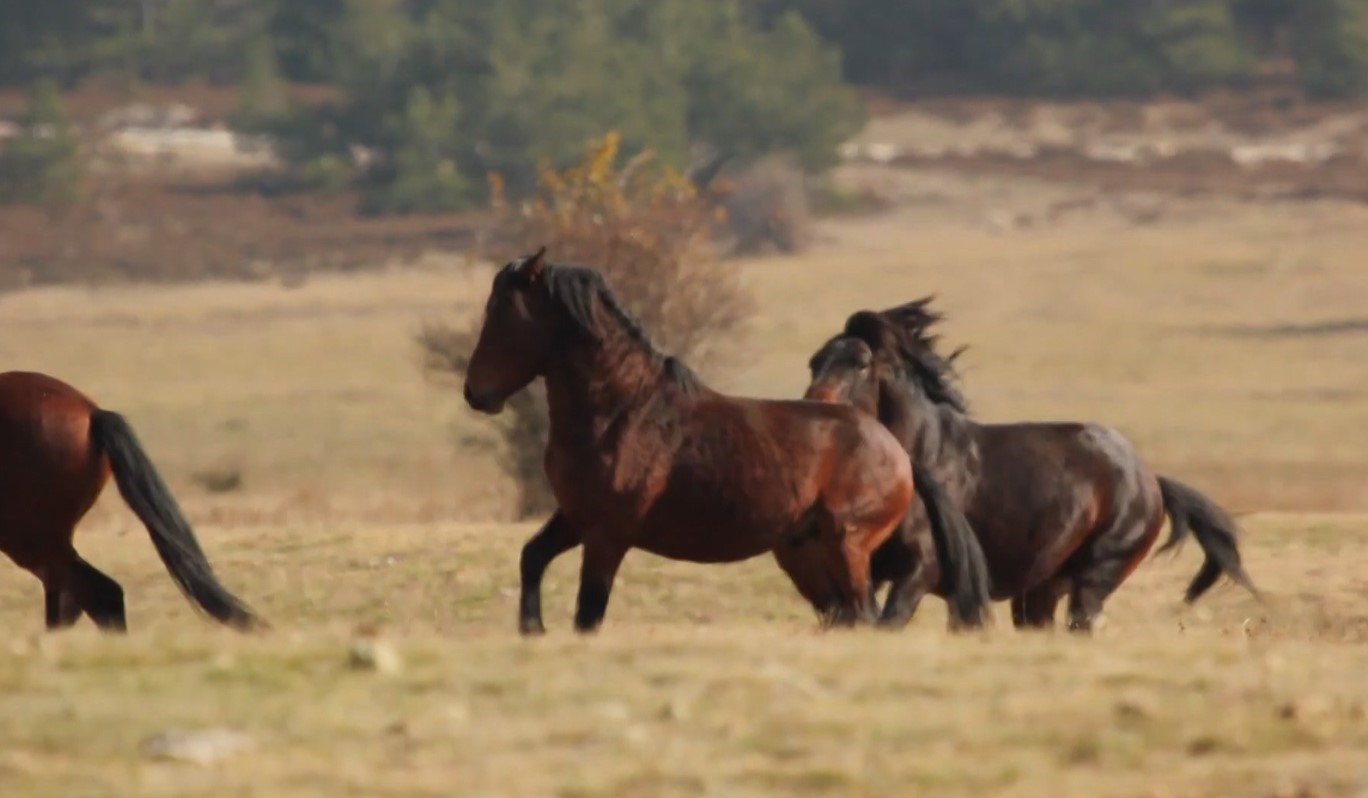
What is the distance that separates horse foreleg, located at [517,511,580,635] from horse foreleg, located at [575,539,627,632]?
0.74ft

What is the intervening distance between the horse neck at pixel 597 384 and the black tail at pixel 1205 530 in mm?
3384

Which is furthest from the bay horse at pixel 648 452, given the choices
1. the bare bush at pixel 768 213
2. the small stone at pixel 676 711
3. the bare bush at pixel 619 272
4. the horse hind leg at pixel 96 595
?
the bare bush at pixel 768 213

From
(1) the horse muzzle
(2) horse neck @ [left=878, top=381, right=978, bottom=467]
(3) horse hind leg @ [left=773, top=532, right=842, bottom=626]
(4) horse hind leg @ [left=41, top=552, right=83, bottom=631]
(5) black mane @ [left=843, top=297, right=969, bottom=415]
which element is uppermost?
(5) black mane @ [left=843, top=297, right=969, bottom=415]

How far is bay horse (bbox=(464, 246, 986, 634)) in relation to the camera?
10055 millimetres

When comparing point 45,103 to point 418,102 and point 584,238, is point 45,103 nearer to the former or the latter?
point 418,102

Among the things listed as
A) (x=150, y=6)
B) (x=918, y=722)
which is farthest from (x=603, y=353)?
(x=150, y=6)

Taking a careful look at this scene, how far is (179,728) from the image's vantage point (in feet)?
24.1

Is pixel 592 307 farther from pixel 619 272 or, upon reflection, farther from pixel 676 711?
pixel 619 272

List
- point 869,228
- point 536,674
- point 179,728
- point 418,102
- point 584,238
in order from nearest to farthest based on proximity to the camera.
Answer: point 179,728 → point 536,674 → point 584,238 → point 869,228 → point 418,102

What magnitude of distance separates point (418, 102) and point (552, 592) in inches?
1992

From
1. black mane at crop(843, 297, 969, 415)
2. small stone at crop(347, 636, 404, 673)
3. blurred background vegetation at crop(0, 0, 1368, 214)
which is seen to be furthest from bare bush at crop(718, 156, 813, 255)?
small stone at crop(347, 636, 404, 673)

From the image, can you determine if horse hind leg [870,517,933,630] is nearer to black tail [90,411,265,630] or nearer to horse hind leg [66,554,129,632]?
black tail [90,411,265,630]

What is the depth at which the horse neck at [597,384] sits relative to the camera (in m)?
Result: 10.1

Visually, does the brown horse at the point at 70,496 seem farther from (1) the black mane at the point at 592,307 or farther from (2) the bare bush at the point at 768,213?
(2) the bare bush at the point at 768,213
